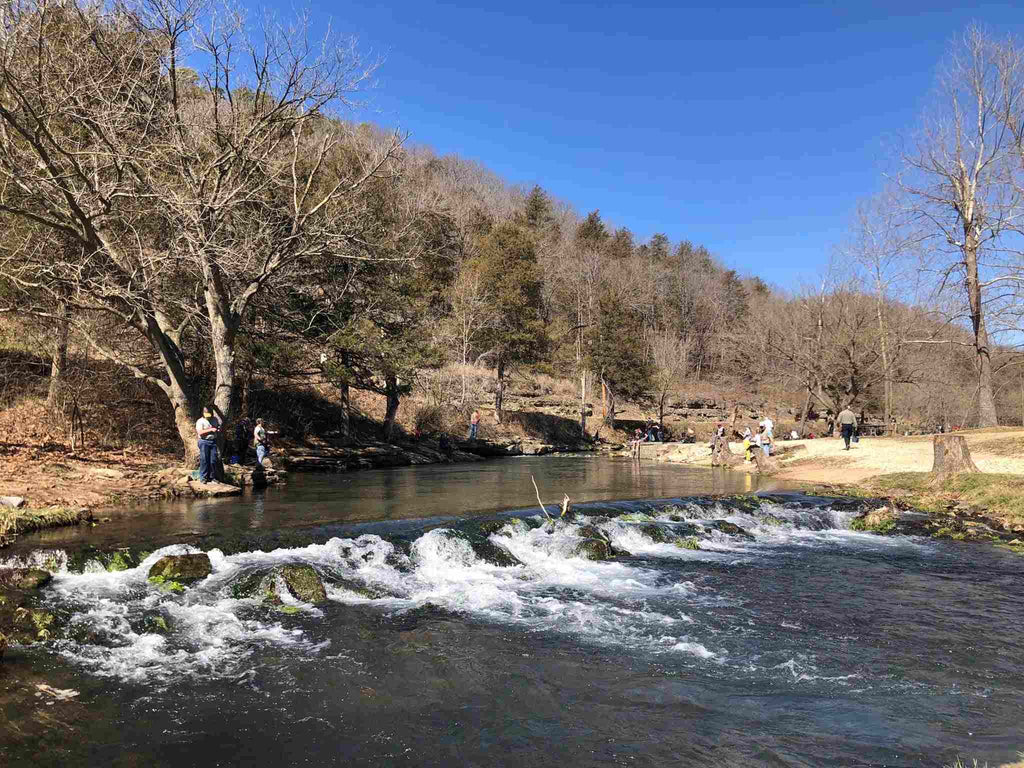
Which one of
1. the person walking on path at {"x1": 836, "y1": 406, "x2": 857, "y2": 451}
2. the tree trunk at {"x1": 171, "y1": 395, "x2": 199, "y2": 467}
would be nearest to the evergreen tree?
the person walking on path at {"x1": 836, "y1": 406, "x2": 857, "y2": 451}

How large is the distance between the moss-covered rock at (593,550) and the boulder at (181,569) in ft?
19.5

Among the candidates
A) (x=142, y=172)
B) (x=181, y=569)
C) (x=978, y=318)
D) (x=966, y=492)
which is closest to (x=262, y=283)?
(x=142, y=172)


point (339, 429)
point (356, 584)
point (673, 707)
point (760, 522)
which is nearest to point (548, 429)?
point (339, 429)

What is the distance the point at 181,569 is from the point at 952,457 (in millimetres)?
19119

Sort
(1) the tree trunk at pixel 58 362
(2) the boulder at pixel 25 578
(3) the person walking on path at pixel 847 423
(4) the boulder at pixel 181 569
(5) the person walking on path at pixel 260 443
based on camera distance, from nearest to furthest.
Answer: (2) the boulder at pixel 25 578
(4) the boulder at pixel 181 569
(1) the tree trunk at pixel 58 362
(5) the person walking on path at pixel 260 443
(3) the person walking on path at pixel 847 423

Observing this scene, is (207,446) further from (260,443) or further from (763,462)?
(763,462)

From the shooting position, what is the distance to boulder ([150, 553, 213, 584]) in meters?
8.95

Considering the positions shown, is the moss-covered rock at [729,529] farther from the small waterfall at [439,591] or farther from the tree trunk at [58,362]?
the tree trunk at [58,362]

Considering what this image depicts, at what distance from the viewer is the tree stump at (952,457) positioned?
17891 millimetres

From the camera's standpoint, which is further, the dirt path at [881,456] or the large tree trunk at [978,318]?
the large tree trunk at [978,318]

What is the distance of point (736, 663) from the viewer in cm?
662

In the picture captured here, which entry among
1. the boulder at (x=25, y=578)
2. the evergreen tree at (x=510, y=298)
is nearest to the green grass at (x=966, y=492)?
the boulder at (x=25, y=578)

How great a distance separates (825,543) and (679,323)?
65762 millimetres

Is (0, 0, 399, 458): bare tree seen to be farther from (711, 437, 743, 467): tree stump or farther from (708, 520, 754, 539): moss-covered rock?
(711, 437, 743, 467): tree stump
